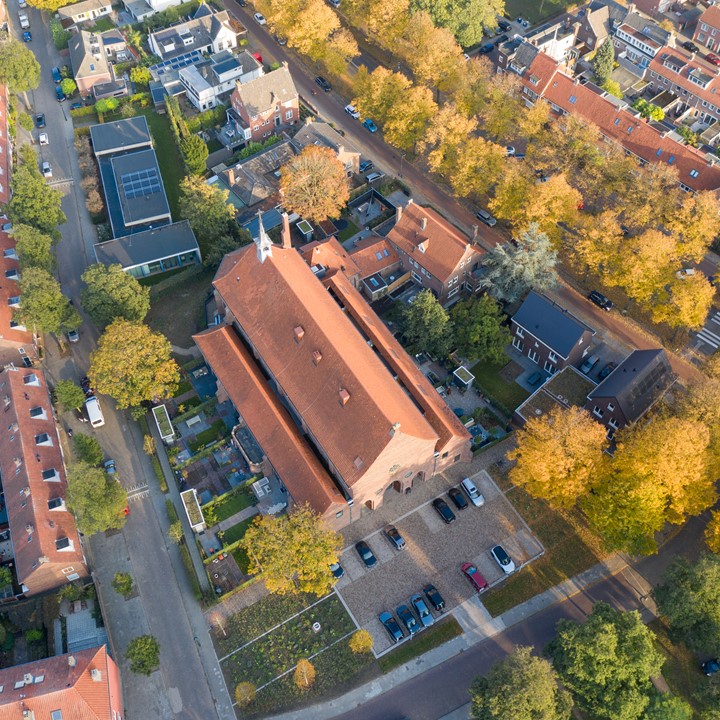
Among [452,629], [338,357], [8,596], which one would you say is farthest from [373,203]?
[8,596]

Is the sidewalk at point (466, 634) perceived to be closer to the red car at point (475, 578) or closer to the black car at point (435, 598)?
the red car at point (475, 578)

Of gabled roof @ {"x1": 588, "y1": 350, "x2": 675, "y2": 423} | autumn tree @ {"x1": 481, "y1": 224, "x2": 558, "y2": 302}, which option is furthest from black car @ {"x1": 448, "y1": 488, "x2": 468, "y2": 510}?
autumn tree @ {"x1": 481, "y1": 224, "x2": 558, "y2": 302}

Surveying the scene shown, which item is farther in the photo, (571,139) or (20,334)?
(571,139)

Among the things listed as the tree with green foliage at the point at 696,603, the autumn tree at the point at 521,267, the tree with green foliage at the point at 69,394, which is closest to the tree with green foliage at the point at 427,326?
the autumn tree at the point at 521,267

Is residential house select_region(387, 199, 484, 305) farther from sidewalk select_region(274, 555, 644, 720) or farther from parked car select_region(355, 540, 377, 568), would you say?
sidewalk select_region(274, 555, 644, 720)

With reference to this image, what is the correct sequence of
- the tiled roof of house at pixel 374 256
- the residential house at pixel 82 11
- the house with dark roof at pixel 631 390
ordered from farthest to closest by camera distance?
the residential house at pixel 82 11
the tiled roof of house at pixel 374 256
the house with dark roof at pixel 631 390

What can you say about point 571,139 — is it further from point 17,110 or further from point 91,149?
point 17,110
